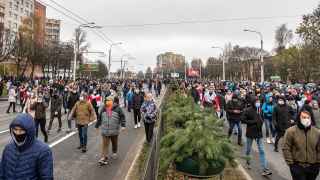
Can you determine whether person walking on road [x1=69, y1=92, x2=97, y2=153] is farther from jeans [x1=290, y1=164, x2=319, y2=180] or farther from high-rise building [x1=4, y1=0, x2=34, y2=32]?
high-rise building [x1=4, y1=0, x2=34, y2=32]

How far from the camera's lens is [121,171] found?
29.9 feet

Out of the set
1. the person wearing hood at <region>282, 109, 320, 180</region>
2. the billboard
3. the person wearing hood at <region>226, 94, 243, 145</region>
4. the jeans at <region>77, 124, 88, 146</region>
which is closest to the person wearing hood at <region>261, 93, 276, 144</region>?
the person wearing hood at <region>226, 94, 243, 145</region>

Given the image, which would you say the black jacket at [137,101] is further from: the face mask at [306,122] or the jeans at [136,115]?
the face mask at [306,122]

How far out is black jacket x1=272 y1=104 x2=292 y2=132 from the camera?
11.6 metres

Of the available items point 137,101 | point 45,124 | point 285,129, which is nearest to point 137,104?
point 137,101

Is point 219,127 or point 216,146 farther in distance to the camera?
point 219,127

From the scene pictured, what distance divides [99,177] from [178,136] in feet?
11.0

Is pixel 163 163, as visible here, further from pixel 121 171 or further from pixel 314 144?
pixel 121 171

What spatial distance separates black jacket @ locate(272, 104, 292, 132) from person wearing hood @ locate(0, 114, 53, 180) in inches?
343

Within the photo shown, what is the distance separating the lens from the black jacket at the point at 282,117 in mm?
11602

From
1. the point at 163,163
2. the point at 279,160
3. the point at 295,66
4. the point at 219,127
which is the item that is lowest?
the point at 279,160

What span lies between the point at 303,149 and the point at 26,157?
3831 mm

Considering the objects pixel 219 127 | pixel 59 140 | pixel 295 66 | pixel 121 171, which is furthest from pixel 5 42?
pixel 219 127

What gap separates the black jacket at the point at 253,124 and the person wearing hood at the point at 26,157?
6.06m
